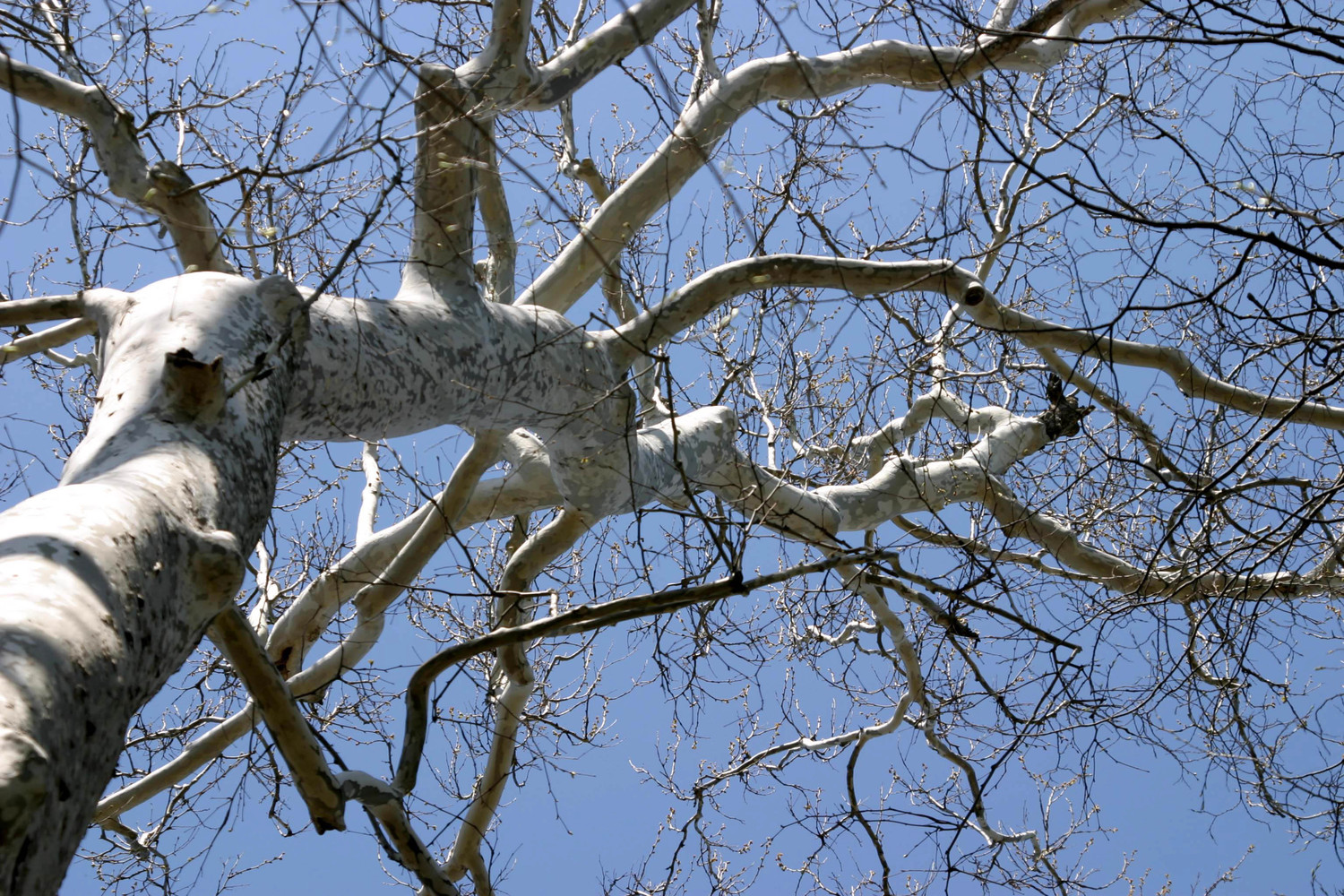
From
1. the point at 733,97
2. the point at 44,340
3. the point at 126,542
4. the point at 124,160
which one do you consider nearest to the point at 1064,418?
the point at 733,97

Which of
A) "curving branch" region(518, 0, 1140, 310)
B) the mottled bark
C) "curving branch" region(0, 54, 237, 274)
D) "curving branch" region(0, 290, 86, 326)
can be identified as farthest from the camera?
"curving branch" region(518, 0, 1140, 310)

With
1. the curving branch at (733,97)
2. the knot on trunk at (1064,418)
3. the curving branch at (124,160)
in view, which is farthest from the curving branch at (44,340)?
the knot on trunk at (1064,418)

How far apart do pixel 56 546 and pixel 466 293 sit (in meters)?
1.79

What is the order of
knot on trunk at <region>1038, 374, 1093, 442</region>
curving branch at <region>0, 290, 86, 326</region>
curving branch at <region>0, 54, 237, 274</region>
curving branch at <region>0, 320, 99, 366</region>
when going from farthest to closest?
knot on trunk at <region>1038, 374, 1093, 442</region> < curving branch at <region>0, 320, 99, 366</region> < curving branch at <region>0, 54, 237, 274</region> < curving branch at <region>0, 290, 86, 326</region>

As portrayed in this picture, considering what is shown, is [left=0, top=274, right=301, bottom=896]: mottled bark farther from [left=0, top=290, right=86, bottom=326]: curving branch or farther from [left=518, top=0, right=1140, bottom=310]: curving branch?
[left=518, top=0, right=1140, bottom=310]: curving branch

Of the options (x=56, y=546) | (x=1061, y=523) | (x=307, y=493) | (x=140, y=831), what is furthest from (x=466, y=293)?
(x=307, y=493)

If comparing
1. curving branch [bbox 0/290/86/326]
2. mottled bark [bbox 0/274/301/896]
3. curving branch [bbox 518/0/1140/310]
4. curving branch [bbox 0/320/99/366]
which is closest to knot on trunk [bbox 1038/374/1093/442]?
curving branch [bbox 518/0/1140/310]

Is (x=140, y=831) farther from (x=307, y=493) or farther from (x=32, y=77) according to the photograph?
(x=32, y=77)

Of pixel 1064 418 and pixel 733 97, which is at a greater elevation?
pixel 733 97

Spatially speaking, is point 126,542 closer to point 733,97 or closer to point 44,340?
point 44,340

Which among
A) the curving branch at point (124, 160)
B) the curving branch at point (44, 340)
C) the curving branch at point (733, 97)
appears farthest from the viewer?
the curving branch at point (733, 97)

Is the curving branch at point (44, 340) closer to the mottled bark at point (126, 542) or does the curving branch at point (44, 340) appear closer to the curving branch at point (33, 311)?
the curving branch at point (33, 311)

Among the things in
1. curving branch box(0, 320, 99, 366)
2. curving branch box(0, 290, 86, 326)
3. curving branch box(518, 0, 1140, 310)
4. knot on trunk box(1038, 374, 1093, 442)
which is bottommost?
curving branch box(0, 290, 86, 326)

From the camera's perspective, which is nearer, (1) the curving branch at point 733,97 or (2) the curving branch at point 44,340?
(2) the curving branch at point 44,340
